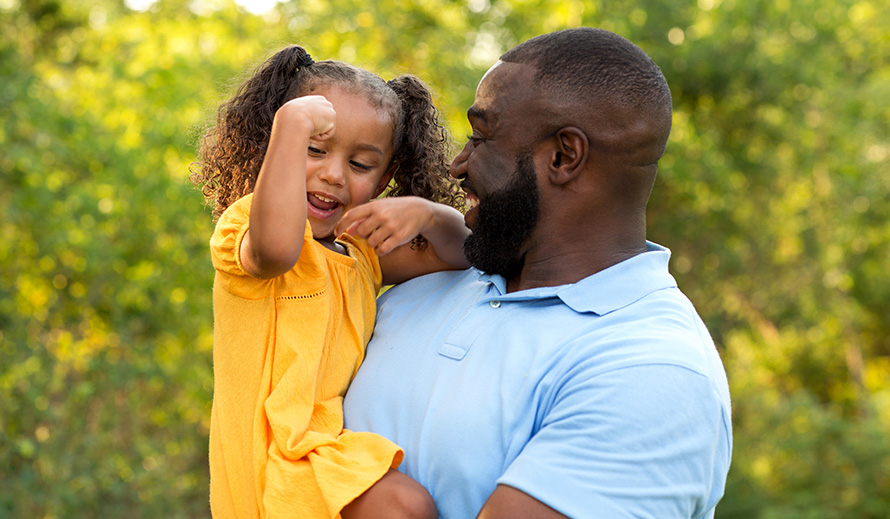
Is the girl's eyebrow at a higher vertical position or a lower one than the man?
higher

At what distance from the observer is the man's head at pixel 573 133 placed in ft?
6.75

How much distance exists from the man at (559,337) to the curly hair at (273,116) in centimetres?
38

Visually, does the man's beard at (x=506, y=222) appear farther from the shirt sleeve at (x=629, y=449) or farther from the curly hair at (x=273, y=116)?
the shirt sleeve at (x=629, y=449)

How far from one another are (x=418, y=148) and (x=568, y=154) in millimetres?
626

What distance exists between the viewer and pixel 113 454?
5.88 metres

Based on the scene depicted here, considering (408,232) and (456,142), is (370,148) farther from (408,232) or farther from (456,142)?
(456,142)

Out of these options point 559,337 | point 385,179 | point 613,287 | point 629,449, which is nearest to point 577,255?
point 613,287

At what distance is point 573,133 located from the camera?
2.06 m

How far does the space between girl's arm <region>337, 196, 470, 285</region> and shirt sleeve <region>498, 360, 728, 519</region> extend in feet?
1.99

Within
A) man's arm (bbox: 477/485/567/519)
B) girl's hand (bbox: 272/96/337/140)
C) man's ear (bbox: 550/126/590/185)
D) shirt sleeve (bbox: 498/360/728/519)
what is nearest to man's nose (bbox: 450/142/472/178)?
man's ear (bbox: 550/126/590/185)

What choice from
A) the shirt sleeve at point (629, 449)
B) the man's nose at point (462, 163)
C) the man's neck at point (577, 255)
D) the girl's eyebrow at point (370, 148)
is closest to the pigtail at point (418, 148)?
the girl's eyebrow at point (370, 148)

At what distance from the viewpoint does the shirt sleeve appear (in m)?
1.69

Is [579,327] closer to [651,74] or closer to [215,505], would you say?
[651,74]

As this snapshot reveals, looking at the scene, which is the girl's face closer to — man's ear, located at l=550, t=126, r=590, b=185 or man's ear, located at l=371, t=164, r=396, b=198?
man's ear, located at l=371, t=164, r=396, b=198
